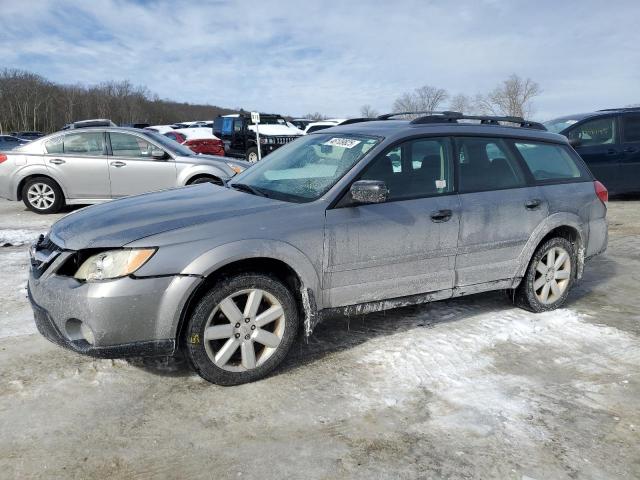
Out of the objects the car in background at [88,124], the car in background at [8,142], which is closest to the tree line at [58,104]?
the car in background at [8,142]

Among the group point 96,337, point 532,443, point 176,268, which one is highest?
point 176,268

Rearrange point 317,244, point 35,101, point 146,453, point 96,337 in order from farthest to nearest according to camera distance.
A: point 35,101 < point 317,244 < point 96,337 < point 146,453

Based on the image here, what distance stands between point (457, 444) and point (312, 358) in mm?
1241

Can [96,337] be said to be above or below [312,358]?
above

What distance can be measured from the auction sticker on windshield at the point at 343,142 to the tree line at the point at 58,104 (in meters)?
87.1

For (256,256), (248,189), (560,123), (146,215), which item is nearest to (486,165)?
(248,189)

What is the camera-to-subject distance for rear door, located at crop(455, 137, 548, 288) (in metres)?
4.06

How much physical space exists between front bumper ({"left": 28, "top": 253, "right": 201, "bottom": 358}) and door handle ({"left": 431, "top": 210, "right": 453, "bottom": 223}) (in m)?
1.75

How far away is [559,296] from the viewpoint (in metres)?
4.67

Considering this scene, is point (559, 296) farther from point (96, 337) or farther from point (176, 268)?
point (96, 337)

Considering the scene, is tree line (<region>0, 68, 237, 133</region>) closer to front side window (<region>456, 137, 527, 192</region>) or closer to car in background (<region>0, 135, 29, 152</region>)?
car in background (<region>0, 135, 29, 152</region>)

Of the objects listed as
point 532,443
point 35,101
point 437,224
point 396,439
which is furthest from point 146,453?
point 35,101

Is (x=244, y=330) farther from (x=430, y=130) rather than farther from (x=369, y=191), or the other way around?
(x=430, y=130)

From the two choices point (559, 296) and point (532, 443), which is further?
point (559, 296)
